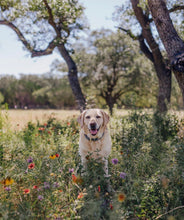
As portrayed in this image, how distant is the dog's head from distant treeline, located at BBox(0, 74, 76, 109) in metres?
44.8

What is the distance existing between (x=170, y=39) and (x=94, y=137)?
3493 millimetres

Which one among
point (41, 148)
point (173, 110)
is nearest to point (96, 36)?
point (173, 110)

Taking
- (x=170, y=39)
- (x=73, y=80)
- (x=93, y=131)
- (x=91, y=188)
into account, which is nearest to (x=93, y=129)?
(x=93, y=131)

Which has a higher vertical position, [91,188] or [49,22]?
[49,22]

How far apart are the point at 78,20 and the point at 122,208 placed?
1018 cm

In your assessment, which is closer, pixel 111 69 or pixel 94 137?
pixel 94 137

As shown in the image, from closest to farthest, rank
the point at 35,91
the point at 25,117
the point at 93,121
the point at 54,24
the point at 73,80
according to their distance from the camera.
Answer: the point at 93,121
the point at 25,117
the point at 54,24
the point at 73,80
the point at 35,91

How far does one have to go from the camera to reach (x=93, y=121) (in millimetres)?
3559

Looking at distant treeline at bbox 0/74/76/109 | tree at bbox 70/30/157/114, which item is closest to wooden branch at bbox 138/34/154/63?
tree at bbox 70/30/157/114

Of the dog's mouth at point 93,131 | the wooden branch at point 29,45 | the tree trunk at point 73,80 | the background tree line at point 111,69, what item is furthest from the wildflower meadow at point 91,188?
the background tree line at point 111,69

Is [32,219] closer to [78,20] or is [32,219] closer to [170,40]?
[170,40]

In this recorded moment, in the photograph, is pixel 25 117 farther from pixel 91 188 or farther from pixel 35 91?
pixel 35 91

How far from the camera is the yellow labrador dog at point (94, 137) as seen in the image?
11.7 feet

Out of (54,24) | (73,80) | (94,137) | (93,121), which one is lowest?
(94,137)
